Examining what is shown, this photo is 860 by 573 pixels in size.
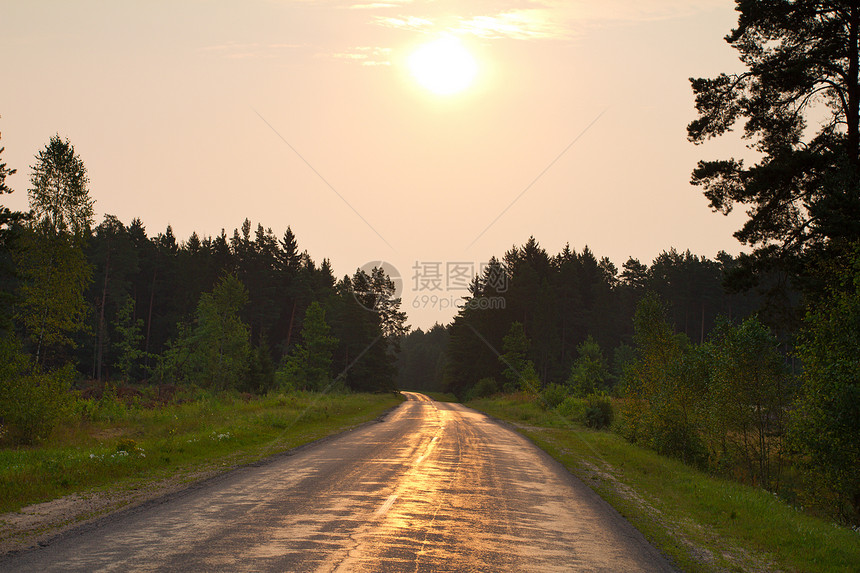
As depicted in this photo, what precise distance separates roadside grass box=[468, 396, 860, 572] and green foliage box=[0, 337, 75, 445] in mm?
17027

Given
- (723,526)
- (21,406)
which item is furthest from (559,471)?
(21,406)

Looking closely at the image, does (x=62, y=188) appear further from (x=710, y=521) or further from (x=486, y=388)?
(x=486, y=388)

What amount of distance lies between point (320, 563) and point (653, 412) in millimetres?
Answer: 19091

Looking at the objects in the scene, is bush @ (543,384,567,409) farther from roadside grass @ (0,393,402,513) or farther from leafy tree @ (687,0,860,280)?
leafy tree @ (687,0,860,280)

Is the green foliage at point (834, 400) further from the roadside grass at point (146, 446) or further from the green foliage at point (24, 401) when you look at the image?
the green foliage at point (24, 401)

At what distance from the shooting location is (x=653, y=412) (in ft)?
73.9

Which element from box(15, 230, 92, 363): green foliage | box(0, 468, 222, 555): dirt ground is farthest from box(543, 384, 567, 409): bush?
box(0, 468, 222, 555): dirt ground

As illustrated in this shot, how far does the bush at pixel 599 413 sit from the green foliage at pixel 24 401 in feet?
87.7

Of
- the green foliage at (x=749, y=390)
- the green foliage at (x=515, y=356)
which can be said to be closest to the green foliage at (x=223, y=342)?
the green foliage at (x=515, y=356)

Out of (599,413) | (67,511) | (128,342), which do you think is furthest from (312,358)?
(67,511)

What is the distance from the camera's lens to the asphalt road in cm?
662

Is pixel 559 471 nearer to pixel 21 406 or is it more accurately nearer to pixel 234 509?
pixel 234 509

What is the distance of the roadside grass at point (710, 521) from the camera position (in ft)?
28.0

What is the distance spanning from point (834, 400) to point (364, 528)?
12293 mm
